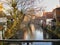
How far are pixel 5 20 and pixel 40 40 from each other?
0.98 metres

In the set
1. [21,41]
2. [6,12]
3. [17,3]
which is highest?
[17,3]

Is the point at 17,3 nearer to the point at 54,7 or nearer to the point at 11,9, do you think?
the point at 11,9

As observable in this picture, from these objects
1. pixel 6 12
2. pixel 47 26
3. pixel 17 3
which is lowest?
pixel 47 26

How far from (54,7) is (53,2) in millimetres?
121

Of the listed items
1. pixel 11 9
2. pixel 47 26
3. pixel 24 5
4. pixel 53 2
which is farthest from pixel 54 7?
pixel 11 9

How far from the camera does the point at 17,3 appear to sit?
357cm

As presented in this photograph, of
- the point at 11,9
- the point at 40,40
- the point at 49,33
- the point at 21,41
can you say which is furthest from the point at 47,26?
the point at 11,9

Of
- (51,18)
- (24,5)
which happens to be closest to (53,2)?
(51,18)

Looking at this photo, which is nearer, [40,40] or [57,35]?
[40,40]

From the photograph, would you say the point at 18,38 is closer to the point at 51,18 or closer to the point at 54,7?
the point at 51,18

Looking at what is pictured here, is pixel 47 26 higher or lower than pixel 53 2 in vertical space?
lower

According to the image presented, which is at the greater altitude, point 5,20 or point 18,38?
point 5,20

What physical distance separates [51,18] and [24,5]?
720 mm

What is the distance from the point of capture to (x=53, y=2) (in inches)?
138
